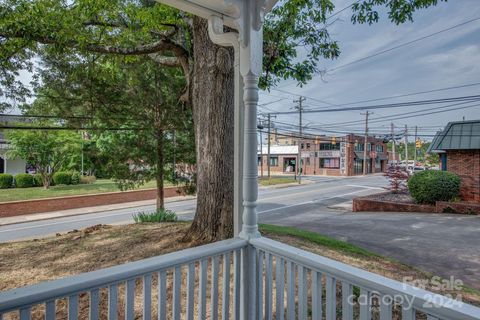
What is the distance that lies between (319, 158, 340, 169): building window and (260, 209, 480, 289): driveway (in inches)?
1015

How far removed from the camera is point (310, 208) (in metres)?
12.1

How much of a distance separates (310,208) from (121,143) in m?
8.00

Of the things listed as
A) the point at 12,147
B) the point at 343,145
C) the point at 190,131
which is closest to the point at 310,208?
the point at 190,131

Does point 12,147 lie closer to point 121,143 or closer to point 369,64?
point 121,143

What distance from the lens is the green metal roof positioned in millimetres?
9828

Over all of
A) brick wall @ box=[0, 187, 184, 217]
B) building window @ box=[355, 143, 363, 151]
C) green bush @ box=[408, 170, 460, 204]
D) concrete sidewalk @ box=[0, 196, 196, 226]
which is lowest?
concrete sidewalk @ box=[0, 196, 196, 226]

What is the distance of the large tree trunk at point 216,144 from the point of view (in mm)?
3416

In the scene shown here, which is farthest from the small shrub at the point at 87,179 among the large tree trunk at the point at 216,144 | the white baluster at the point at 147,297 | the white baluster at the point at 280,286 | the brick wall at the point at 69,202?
the white baluster at the point at 280,286

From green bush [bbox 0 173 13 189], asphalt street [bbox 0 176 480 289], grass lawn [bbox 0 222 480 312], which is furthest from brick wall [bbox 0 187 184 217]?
grass lawn [bbox 0 222 480 312]

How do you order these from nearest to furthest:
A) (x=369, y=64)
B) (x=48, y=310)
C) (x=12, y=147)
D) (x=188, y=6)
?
(x=48, y=310), (x=188, y=6), (x=369, y=64), (x=12, y=147)

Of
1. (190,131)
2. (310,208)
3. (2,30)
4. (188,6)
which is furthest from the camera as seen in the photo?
(310,208)

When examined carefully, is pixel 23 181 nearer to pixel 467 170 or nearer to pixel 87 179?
pixel 87 179

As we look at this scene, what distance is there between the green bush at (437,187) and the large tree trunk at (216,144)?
29.6ft

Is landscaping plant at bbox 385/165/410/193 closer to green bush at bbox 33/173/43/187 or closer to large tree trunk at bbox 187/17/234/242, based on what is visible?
large tree trunk at bbox 187/17/234/242
